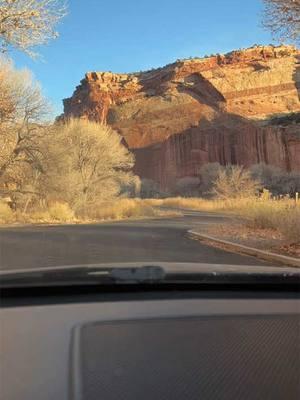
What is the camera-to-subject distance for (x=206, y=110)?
359 feet

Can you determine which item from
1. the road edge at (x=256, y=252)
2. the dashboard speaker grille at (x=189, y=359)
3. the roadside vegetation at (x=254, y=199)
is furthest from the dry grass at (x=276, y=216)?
the dashboard speaker grille at (x=189, y=359)

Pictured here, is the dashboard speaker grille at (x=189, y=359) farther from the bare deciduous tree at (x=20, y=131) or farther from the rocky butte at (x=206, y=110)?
the rocky butte at (x=206, y=110)

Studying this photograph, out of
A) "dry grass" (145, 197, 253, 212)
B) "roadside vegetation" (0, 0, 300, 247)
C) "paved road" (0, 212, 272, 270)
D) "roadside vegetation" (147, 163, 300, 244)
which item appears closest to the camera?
"paved road" (0, 212, 272, 270)

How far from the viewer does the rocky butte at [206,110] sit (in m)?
98.9

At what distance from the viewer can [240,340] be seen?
296 cm

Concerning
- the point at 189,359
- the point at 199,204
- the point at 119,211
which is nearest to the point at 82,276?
the point at 189,359

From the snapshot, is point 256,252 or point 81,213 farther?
point 81,213

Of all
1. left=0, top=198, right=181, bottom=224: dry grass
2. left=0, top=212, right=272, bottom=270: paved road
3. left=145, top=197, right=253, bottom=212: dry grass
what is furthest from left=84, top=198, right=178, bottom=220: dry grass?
left=0, top=212, right=272, bottom=270: paved road

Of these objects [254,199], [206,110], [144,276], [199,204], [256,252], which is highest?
[206,110]

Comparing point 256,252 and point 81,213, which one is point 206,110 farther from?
point 256,252

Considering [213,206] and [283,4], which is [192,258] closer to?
[283,4]

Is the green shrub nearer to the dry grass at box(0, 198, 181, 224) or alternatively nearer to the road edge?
the dry grass at box(0, 198, 181, 224)

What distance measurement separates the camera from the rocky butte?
98.9 m

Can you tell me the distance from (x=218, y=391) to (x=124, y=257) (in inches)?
520
